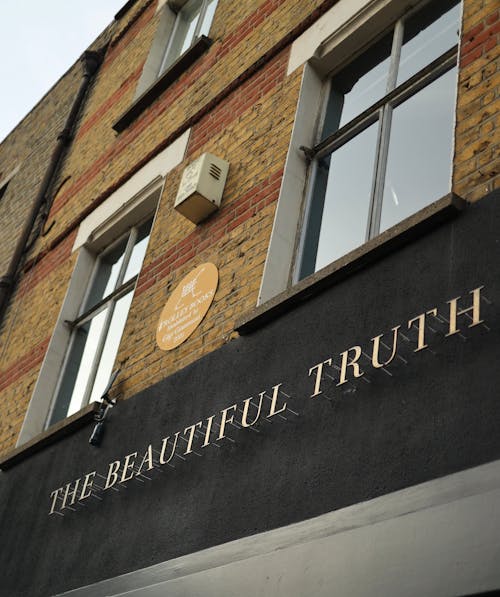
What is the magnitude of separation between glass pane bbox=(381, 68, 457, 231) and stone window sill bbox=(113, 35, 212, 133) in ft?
10.4

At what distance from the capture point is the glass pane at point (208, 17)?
30.9ft

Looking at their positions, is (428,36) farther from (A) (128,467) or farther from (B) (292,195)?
(A) (128,467)

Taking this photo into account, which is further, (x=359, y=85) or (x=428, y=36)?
(x=359, y=85)

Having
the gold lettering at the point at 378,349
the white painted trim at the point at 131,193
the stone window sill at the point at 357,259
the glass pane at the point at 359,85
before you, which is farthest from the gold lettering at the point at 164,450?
the white painted trim at the point at 131,193

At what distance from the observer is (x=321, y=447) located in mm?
4473

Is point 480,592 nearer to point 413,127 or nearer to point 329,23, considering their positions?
point 413,127

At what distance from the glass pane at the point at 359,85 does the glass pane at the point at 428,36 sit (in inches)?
7.8

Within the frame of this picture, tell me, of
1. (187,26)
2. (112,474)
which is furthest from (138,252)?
(187,26)

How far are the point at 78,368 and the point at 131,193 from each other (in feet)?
5.50

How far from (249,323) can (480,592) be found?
249 centimetres

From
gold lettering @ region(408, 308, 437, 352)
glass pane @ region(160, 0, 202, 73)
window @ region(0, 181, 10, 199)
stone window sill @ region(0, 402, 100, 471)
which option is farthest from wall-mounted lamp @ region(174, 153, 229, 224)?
window @ region(0, 181, 10, 199)

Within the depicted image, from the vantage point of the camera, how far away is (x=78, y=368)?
8172mm

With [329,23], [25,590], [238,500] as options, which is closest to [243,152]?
[329,23]

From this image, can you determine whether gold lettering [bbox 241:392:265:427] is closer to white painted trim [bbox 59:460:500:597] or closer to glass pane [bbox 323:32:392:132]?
white painted trim [bbox 59:460:500:597]
